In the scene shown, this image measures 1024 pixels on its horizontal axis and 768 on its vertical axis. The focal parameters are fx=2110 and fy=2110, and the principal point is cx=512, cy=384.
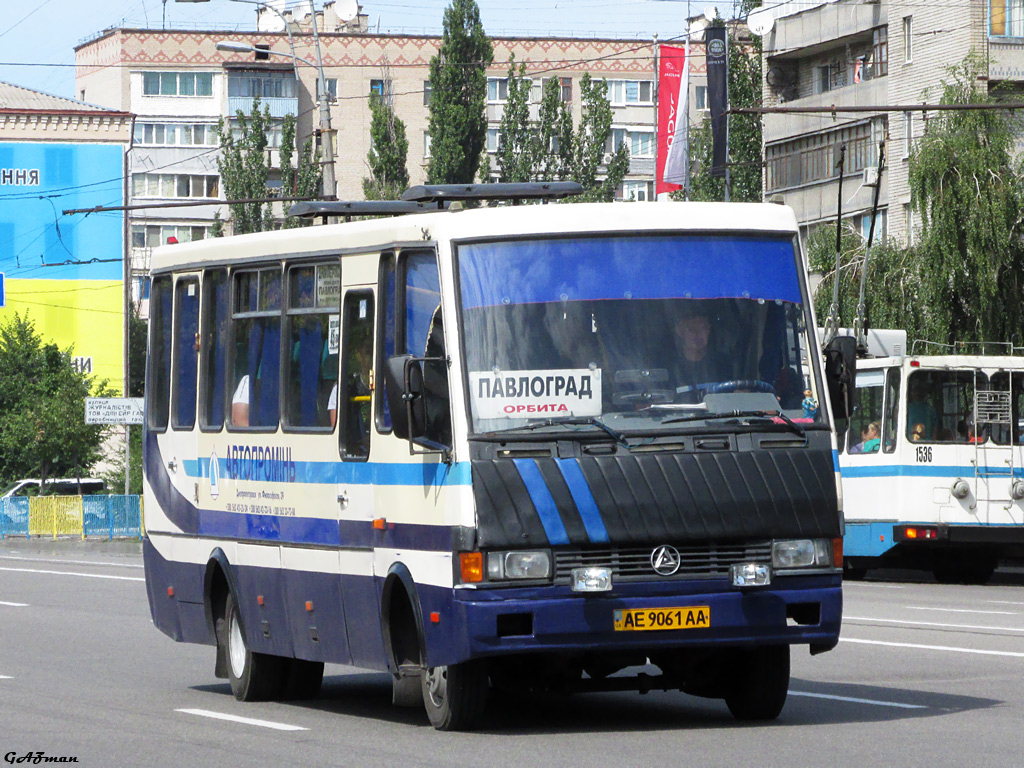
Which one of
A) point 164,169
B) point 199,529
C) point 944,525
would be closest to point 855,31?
point 944,525

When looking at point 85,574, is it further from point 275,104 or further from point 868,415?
point 275,104

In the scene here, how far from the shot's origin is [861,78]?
54.9 meters

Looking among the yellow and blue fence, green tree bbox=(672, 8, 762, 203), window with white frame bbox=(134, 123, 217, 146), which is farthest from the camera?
window with white frame bbox=(134, 123, 217, 146)

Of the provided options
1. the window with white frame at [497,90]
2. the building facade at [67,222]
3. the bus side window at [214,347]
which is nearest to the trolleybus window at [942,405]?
the bus side window at [214,347]

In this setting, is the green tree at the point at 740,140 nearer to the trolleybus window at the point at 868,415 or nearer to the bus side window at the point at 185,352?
the trolleybus window at the point at 868,415

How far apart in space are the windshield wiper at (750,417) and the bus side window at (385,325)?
1.64 meters

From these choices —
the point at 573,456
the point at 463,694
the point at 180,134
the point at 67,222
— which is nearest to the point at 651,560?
the point at 573,456

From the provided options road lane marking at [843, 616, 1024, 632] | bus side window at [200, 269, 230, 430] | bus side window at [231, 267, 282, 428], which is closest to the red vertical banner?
road lane marking at [843, 616, 1024, 632]

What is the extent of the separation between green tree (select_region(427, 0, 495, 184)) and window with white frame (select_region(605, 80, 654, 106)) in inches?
842

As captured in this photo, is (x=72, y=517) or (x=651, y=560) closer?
(x=651, y=560)

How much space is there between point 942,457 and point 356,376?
16784mm

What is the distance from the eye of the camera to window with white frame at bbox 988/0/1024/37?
48125 mm

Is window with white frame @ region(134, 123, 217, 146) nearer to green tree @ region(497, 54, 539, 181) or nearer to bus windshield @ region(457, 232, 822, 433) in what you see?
green tree @ region(497, 54, 539, 181)

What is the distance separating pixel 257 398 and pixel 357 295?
1619mm
